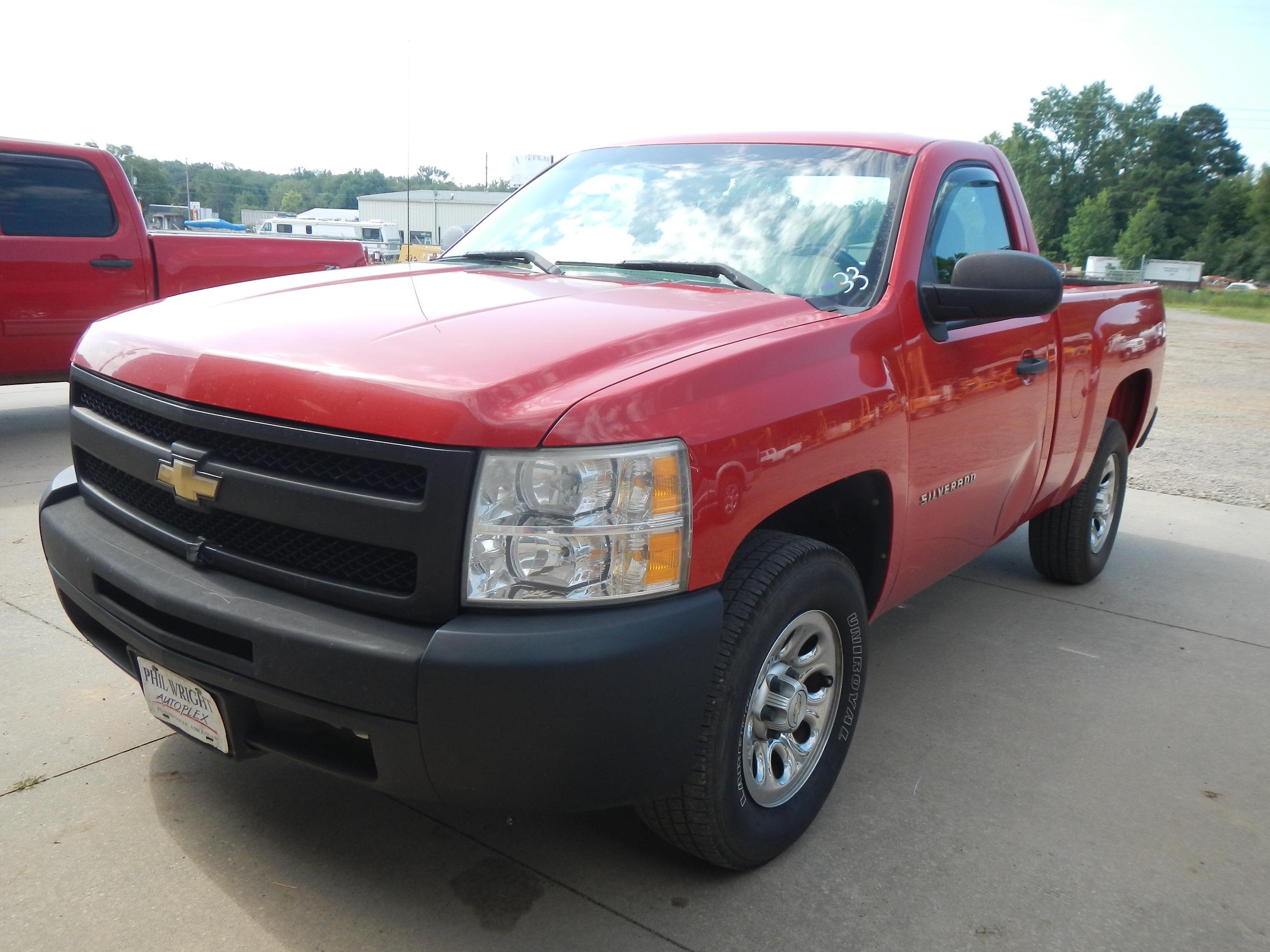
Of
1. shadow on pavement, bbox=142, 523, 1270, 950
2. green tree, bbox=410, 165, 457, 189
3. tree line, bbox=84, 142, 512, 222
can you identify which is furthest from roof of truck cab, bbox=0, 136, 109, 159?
green tree, bbox=410, 165, 457, 189

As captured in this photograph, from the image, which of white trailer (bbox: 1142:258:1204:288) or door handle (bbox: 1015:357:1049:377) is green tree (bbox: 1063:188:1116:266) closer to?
white trailer (bbox: 1142:258:1204:288)

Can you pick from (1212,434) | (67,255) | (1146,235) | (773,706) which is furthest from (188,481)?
(1146,235)

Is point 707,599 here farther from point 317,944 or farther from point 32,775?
point 32,775

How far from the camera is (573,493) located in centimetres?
195

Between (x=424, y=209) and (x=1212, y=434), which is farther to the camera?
(x=424, y=209)

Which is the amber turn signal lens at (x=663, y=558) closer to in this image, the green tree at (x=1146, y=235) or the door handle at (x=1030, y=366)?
the door handle at (x=1030, y=366)

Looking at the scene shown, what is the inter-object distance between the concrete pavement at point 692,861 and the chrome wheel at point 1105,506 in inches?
47.4

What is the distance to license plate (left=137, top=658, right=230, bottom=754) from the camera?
221 cm

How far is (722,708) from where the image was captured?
7.14ft

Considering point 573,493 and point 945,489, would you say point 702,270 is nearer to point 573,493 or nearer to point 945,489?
point 945,489

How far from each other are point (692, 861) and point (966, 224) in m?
2.28

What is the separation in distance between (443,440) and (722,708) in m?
0.82

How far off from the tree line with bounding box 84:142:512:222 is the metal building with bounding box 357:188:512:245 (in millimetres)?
1551

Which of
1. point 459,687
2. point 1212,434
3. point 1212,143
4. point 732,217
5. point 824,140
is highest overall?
point 1212,143
